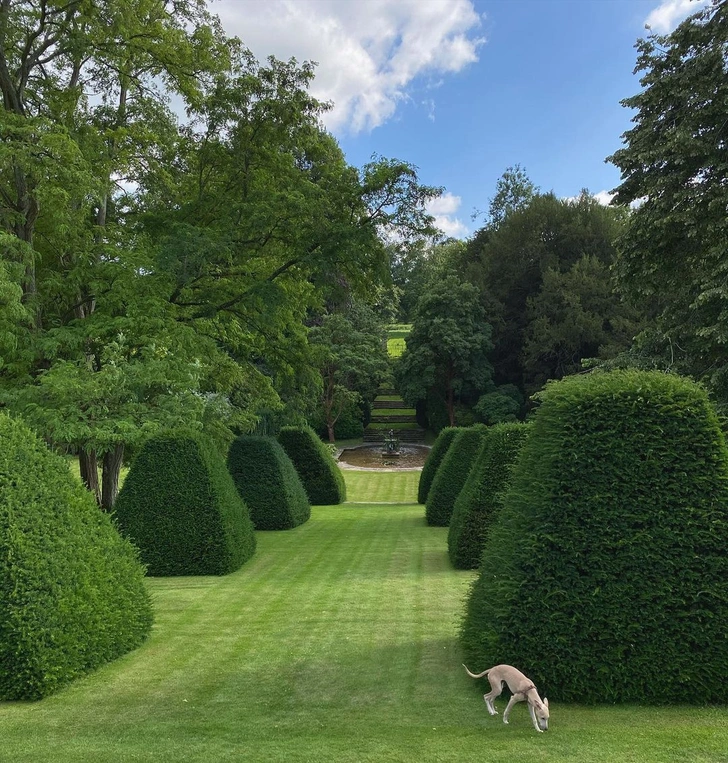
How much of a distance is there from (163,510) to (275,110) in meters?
8.43

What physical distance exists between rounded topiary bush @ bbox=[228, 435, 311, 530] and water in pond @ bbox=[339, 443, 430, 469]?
2230 cm

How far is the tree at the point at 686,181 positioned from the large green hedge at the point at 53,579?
34.4ft

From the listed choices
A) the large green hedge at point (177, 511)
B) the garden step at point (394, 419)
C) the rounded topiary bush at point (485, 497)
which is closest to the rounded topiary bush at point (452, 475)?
the rounded topiary bush at point (485, 497)

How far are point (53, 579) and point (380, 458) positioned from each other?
1465 inches

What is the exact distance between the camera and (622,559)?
191 inches

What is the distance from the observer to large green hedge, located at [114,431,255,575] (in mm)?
10898

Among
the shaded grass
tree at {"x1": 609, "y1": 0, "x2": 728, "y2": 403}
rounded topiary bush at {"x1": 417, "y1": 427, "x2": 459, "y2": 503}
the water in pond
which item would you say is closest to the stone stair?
the water in pond

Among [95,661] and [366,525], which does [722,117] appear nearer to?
[366,525]

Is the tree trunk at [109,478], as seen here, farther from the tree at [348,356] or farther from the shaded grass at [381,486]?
the tree at [348,356]

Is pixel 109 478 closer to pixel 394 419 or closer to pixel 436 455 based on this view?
pixel 436 455

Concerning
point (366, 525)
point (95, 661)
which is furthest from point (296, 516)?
point (95, 661)

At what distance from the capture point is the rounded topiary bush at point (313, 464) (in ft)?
71.5

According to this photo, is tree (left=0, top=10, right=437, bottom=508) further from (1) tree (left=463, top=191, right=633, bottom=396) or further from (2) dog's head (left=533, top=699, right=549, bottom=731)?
(1) tree (left=463, top=191, right=633, bottom=396)

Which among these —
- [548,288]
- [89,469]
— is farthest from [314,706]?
[548,288]
